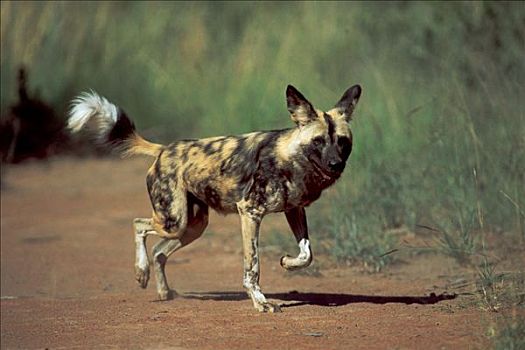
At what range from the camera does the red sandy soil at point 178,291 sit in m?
4.56

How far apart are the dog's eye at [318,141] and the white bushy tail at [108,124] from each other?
3.62 feet

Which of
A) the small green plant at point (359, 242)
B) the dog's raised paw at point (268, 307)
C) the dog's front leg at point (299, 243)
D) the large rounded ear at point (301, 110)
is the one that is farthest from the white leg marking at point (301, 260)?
the small green plant at point (359, 242)

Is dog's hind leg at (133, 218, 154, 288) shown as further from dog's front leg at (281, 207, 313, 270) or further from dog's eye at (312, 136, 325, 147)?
dog's eye at (312, 136, 325, 147)

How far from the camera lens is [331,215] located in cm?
734

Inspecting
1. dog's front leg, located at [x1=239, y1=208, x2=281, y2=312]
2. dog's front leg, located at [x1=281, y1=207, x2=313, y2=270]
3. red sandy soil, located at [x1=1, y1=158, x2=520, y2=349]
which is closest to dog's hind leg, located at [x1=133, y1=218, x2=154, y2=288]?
red sandy soil, located at [x1=1, y1=158, x2=520, y2=349]

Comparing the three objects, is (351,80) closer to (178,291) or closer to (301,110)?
(178,291)

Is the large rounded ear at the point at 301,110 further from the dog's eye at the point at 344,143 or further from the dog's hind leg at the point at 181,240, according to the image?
the dog's hind leg at the point at 181,240

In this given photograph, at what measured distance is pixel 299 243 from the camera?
5559mm

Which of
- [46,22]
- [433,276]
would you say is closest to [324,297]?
[433,276]

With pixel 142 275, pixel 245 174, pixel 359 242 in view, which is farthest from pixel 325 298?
pixel 359 242

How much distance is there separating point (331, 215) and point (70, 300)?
212 cm

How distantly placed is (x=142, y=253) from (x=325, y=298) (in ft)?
3.51

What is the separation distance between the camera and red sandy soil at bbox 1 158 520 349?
15.0 ft

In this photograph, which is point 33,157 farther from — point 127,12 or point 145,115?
point 127,12
